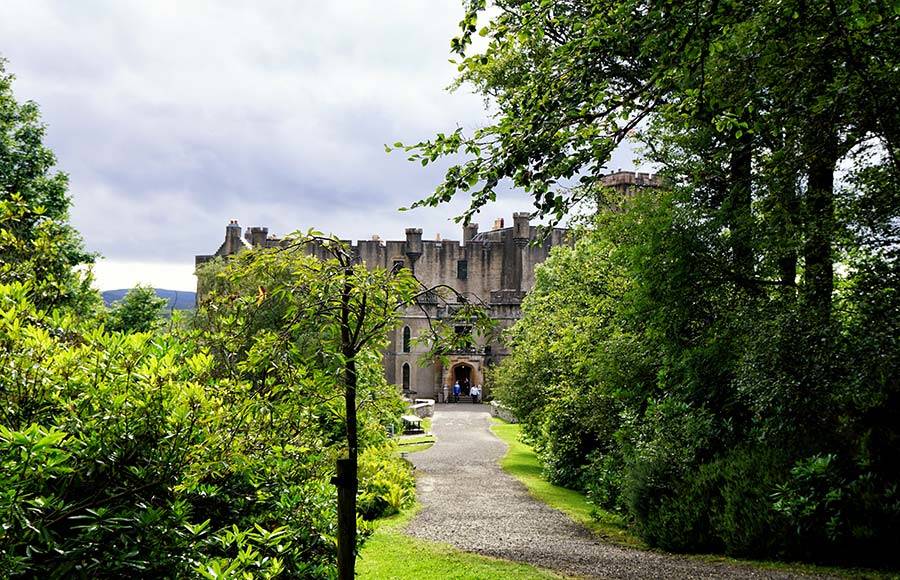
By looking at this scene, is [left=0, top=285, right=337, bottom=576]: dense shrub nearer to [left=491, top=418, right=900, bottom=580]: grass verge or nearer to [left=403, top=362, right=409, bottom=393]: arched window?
[left=491, top=418, right=900, bottom=580]: grass verge

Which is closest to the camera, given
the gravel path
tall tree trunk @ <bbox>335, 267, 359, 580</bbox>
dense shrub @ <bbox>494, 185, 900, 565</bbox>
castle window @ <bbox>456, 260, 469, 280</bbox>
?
tall tree trunk @ <bbox>335, 267, 359, 580</bbox>

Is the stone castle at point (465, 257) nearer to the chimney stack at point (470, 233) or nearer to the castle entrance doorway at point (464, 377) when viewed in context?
the castle entrance doorway at point (464, 377)

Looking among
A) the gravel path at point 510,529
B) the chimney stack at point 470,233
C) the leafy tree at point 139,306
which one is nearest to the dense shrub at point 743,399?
the gravel path at point 510,529

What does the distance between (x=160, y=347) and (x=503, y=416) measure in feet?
117

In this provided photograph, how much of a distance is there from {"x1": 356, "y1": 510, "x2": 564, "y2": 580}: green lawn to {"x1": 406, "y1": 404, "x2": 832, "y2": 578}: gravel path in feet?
1.33

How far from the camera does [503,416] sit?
128 feet

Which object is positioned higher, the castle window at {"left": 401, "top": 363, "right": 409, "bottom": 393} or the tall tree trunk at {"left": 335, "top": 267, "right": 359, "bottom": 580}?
the tall tree trunk at {"left": 335, "top": 267, "right": 359, "bottom": 580}

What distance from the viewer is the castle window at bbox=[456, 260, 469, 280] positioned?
57.7 m

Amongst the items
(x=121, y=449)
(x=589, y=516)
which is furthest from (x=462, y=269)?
A: (x=121, y=449)

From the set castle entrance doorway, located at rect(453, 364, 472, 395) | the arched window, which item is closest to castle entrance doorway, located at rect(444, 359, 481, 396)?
castle entrance doorway, located at rect(453, 364, 472, 395)

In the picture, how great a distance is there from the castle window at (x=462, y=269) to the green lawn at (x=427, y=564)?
1857 inches

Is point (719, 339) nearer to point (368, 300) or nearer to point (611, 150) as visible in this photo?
point (611, 150)

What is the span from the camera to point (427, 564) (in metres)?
8.81

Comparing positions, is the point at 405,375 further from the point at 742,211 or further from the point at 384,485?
the point at 742,211
